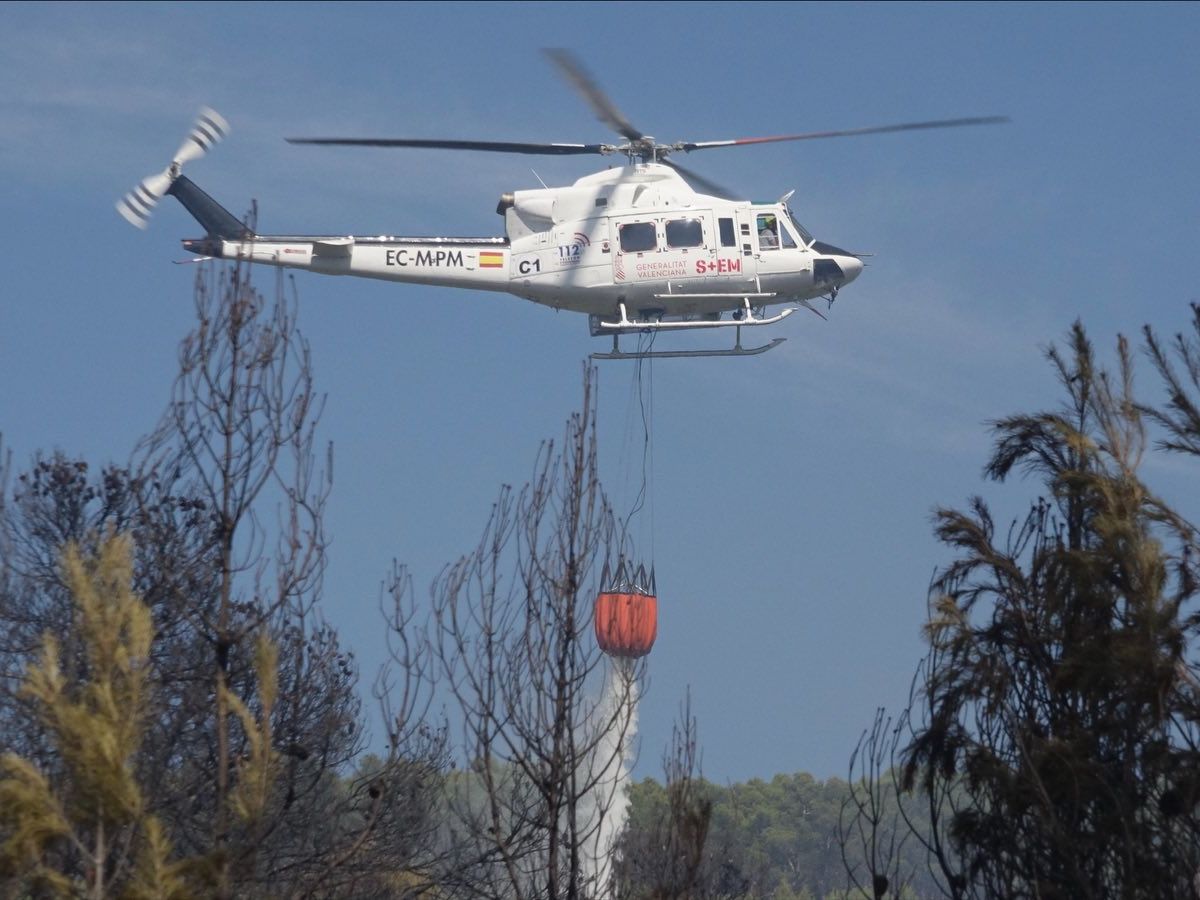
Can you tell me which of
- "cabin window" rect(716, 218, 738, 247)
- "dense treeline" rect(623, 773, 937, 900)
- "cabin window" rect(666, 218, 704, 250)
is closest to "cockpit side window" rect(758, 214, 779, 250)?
"cabin window" rect(716, 218, 738, 247)

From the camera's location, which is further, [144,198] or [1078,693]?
[144,198]

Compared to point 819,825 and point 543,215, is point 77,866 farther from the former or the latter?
point 819,825

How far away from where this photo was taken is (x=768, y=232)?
89.1 ft

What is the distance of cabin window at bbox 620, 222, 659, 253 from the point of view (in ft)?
87.5

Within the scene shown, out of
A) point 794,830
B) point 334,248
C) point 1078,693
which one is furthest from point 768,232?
point 794,830

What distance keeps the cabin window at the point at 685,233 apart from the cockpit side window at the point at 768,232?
1028 millimetres

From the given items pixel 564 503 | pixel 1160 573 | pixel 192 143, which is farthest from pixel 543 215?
pixel 1160 573

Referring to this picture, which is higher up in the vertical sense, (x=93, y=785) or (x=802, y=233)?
(x=802, y=233)

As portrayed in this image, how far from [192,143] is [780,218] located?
10.8 m

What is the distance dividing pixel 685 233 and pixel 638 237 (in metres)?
0.77

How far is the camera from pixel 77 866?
1037 cm

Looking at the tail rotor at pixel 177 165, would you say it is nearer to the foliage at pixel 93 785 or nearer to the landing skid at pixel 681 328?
the landing skid at pixel 681 328

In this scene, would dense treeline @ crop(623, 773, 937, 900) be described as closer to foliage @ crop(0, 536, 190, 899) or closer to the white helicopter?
the white helicopter

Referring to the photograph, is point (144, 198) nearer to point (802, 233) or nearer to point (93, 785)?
point (802, 233)
